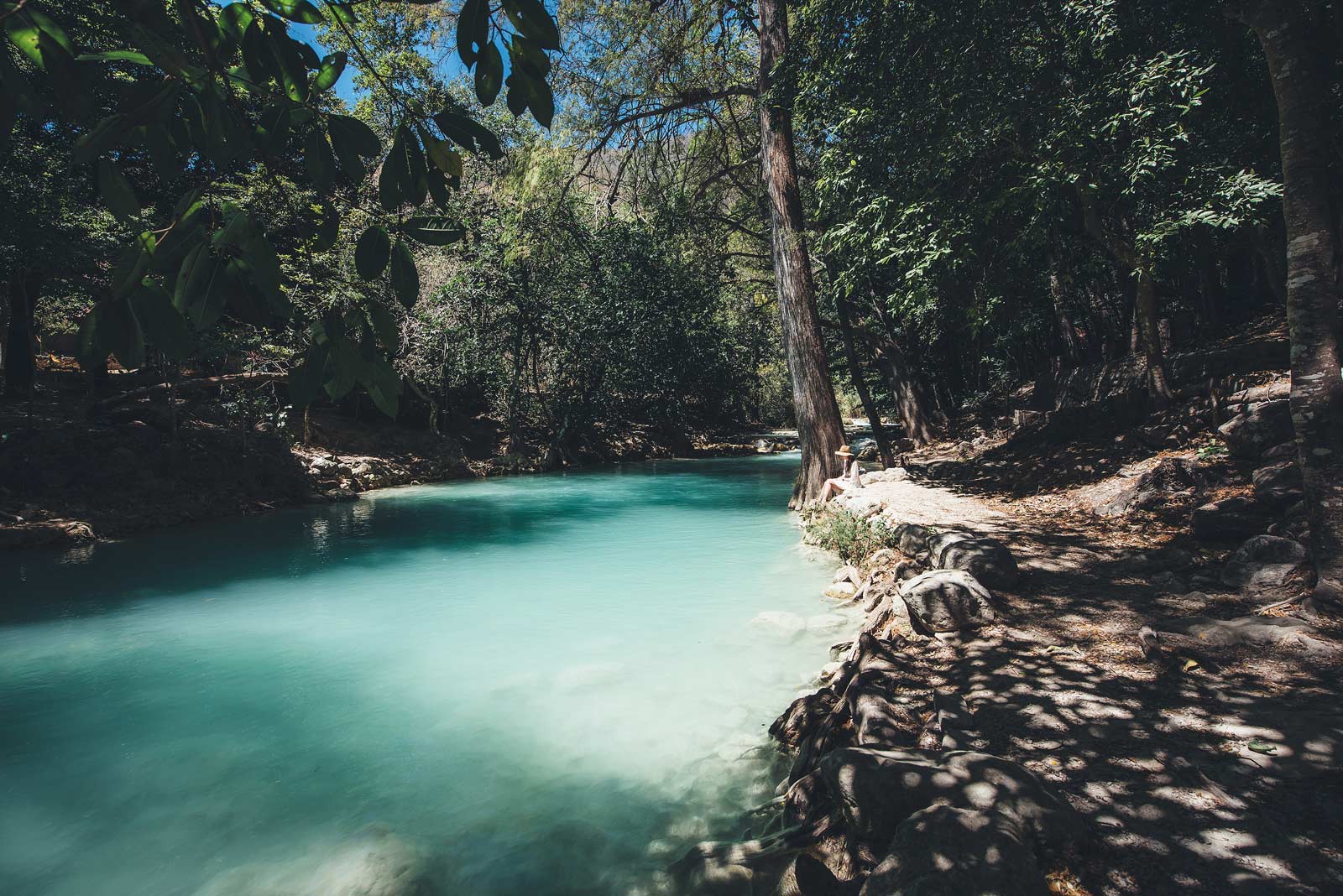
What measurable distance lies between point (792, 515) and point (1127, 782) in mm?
10034

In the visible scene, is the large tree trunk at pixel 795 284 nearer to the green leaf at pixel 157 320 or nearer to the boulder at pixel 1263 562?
the boulder at pixel 1263 562

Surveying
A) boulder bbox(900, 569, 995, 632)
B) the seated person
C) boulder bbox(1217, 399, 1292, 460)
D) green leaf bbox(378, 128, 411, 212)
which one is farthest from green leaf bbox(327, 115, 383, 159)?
the seated person

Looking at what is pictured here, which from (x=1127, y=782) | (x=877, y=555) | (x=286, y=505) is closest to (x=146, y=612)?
(x=286, y=505)

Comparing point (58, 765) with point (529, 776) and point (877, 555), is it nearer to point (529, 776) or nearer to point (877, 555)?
point (529, 776)

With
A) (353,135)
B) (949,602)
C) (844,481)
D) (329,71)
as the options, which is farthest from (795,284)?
(353,135)

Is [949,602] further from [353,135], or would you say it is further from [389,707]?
[353,135]

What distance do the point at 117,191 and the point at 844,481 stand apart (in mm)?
10975

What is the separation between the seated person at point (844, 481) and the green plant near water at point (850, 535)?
114 cm

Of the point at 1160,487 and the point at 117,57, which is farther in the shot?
the point at 1160,487

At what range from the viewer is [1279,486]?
5.39 m

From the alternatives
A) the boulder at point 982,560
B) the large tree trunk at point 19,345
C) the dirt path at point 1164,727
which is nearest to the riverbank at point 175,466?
the large tree trunk at point 19,345

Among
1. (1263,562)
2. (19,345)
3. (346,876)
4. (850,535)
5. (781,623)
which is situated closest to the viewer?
(346,876)

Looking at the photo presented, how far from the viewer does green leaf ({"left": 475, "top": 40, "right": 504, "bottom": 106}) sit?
4.73 feet

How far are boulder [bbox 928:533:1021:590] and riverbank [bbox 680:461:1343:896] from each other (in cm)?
2
